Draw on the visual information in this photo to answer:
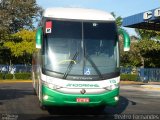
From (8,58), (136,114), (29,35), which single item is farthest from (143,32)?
(136,114)

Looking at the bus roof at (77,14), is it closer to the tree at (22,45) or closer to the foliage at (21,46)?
the tree at (22,45)

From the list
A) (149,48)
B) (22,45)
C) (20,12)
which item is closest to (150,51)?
(149,48)

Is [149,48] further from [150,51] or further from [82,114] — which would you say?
[82,114]

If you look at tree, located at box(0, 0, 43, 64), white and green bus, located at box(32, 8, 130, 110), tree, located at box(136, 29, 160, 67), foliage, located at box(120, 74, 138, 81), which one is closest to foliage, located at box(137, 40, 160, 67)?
tree, located at box(136, 29, 160, 67)

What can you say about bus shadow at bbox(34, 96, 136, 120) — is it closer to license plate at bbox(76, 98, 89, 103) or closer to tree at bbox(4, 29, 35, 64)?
license plate at bbox(76, 98, 89, 103)

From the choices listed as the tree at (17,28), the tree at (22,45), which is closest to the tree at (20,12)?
the tree at (17,28)

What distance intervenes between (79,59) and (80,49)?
13.5 inches

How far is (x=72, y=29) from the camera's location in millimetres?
13500

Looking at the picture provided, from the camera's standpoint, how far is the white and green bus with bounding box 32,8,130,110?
512 inches

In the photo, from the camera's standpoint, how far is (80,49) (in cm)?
1330

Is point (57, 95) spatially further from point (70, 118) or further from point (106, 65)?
point (106, 65)

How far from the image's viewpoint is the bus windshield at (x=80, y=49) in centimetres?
1309

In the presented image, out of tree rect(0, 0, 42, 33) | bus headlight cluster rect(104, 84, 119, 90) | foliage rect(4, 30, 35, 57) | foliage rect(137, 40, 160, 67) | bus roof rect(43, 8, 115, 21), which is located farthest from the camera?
tree rect(0, 0, 42, 33)

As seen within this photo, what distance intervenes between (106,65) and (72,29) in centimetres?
156
